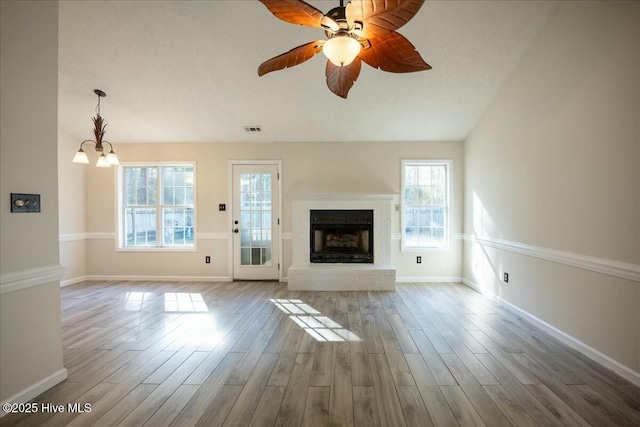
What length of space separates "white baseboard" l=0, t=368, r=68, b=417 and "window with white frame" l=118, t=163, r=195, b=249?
325 centimetres

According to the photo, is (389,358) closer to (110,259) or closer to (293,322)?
(293,322)

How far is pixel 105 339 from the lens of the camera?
2.88 metres

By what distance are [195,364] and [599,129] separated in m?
3.79

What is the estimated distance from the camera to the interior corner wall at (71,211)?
4.92 m

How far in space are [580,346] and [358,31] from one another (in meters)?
3.13

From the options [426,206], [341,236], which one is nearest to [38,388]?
[341,236]

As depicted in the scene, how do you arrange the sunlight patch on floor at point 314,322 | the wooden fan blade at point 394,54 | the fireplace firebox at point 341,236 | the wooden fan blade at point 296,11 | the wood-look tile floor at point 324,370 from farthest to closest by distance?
the fireplace firebox at point 341,236 → the sunlight patch on floor at point 314,322 → the wood-look tile floor at point 324,370 → the wooden fan blade at point 394,54 → the wooden fan blade at point 296,11

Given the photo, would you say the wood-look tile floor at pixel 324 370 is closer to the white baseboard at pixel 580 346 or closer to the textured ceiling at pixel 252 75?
the white baseboard at pixel 580 346

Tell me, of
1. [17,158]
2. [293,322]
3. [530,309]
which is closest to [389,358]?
[293,322]

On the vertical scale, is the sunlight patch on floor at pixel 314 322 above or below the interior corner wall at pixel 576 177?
below

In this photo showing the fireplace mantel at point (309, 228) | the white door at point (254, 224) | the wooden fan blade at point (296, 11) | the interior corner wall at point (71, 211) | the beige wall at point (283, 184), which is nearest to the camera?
the wooden fan blade at point (296, 11)

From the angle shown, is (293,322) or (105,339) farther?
(293,322)

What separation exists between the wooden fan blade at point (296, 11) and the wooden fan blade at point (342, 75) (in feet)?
0.98

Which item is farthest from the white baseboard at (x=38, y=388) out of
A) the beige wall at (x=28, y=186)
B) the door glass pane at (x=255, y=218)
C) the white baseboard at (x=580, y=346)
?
the white baseboard at (x=580, y=346)
